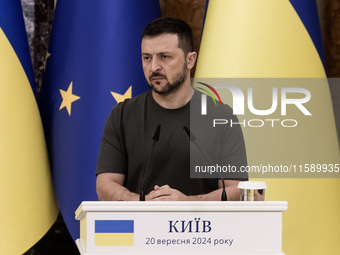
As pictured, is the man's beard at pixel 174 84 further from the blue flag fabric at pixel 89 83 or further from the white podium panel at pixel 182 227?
the blue flag fabric at pixel 89 83

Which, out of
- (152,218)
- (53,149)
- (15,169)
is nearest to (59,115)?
(53,149)

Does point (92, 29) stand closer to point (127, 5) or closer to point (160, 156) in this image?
point (127, 5)

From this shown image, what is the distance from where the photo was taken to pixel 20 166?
3.30 meters

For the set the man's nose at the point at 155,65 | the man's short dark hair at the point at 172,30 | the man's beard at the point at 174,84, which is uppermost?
the man's short dark hair at the point at 172,30

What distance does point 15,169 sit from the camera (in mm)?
3277

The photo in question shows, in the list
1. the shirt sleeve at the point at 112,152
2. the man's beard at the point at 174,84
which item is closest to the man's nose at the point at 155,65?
the man's beard at the point at 174,84

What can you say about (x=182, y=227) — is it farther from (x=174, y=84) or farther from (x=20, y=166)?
(x=20, y=166)

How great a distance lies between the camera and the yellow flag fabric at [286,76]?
3.05 metres

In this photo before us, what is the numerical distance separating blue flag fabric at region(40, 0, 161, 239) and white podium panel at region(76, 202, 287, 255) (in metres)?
1.83

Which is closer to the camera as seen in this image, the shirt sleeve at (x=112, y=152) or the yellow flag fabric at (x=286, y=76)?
the shirt sleeve at (x=112, y=152)

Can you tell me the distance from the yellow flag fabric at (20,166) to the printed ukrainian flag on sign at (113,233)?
6.22 feet

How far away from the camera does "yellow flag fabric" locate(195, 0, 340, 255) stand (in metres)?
3.05

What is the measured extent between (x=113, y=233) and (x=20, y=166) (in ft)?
6.46

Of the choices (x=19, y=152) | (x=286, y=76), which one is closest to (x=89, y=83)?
(x=19, y=152)
